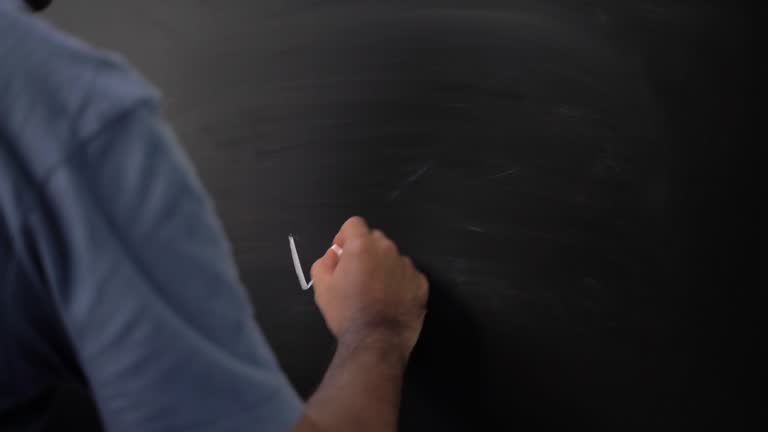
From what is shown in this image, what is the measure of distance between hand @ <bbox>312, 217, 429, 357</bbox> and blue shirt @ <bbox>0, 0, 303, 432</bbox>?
29cm

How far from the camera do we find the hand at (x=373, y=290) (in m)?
0.62

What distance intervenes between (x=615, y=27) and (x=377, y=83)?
Result: 22cm

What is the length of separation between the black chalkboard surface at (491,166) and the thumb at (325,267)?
18 mm

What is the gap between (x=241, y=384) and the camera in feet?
1.07

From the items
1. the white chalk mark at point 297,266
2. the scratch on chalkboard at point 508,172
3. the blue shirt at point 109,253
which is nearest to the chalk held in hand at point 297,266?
the white chalk mark at point 297,266

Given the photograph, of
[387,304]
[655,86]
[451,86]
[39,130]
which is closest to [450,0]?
[451,86]

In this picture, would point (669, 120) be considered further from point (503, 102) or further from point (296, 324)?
point (296, 324)

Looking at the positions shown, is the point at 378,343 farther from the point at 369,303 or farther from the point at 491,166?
the point at 491,166

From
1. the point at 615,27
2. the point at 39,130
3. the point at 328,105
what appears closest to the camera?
the point at 39,130

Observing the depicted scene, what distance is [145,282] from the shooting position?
0.29 m

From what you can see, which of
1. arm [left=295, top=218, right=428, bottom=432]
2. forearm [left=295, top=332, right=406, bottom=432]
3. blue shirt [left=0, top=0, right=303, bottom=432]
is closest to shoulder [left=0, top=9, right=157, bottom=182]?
blue shirt [left=0, top=0, right=303, bottom=432]

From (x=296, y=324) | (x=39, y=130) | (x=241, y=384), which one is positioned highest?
(x=39, y=130)

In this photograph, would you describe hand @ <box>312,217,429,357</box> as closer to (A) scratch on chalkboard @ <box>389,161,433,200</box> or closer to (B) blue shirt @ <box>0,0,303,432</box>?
(A) scratch on chalkboard @ <box>389,161,433,200</box>

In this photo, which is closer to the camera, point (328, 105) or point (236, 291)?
point (236, 291)
